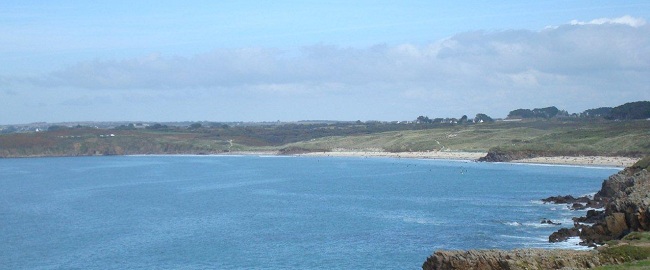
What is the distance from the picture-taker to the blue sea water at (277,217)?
38.7m

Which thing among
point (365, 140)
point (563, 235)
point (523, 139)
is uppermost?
point (523, 139)

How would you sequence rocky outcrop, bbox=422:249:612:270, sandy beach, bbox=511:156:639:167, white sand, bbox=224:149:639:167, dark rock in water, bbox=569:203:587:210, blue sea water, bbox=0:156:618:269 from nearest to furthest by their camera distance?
rocky outcrop, bbox=422:249:612:270 < blue sea water, bbox=0:156:618:269 < dark rock in water, bbox=569:203:587:210 < sandy beach, bbox=511:156:639:167 < white sand, bbox=224:149:639:167

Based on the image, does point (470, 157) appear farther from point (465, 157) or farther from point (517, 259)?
point (517, 259)

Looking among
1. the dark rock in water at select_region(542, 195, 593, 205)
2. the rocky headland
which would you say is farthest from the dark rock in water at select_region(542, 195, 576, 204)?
the rocky headland

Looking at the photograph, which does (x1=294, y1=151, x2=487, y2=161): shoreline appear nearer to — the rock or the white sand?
the white sand

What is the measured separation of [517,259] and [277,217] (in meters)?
31.0

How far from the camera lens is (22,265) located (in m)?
38.0

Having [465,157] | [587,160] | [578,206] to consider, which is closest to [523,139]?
[465,157]

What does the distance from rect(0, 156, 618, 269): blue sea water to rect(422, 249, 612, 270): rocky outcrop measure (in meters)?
9.13

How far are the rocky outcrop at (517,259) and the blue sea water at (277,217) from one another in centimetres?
913

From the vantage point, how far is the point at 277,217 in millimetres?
54094

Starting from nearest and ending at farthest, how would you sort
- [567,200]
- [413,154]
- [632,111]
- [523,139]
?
[567,200], [523,139], [413,154], [632,111]

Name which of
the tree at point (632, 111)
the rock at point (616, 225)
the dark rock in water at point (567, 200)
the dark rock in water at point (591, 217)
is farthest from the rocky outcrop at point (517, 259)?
the tree at point (632, 111)

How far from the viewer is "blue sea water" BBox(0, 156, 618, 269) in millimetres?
38688
